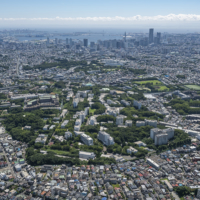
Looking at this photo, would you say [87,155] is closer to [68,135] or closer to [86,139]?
[86,139]

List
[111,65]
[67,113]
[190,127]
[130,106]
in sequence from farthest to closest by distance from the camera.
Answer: [111,65]
[130,106]
[67,113]
[190,127]

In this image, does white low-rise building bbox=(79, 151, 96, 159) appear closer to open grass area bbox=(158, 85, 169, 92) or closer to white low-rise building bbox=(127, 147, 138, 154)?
white low-rise building bbox=(127, 147, 138, 154)

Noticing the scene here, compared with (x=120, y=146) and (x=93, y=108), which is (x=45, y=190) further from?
(x=93, y=108)

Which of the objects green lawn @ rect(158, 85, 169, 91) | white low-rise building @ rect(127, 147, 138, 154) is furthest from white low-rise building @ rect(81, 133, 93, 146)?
green lawn @ rect(158, 85, 169, 91)

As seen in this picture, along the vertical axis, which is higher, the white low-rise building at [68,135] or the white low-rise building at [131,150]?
the white low-rise building at [68,135]

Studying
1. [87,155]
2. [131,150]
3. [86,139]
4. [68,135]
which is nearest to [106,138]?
[86,139]

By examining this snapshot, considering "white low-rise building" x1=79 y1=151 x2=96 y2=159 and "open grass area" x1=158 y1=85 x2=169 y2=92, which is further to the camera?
"open grass area" x1=158 y1=85 x2=169 y2=92

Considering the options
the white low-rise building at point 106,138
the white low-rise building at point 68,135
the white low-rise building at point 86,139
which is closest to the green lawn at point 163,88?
the white low-rise building at point 106,138

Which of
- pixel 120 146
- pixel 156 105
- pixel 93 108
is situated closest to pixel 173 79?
pixel 156 105

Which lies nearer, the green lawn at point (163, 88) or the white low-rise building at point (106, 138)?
the white low-rise building at point (106, 138)

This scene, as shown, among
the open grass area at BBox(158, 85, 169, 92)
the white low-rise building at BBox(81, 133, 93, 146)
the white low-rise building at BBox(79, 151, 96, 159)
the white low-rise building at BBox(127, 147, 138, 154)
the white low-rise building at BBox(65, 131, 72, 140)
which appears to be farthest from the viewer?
the open grass area at BBox(158, 85, 169, 92)

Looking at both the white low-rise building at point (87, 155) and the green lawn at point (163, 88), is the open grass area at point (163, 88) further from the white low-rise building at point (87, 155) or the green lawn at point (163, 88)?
the white low-rise building at point (87, 155)
